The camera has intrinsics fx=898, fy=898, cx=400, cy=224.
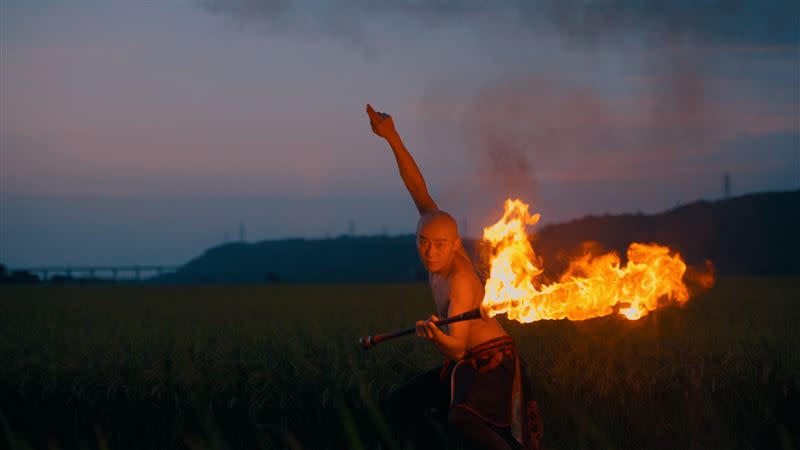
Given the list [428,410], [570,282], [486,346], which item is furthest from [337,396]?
[570,282]

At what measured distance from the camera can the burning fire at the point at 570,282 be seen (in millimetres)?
5316

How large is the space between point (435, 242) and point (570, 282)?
0.87 m

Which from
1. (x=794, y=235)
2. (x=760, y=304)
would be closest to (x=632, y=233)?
(x=794, y=235)

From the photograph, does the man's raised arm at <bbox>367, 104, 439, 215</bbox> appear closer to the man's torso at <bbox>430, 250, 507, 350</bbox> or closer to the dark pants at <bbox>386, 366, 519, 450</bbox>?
the man's torso at <bbox>430, 250, 507, 350</bbox>

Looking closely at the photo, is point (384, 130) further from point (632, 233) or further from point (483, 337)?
point (632, 233)

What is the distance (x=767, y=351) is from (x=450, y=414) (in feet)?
13.7

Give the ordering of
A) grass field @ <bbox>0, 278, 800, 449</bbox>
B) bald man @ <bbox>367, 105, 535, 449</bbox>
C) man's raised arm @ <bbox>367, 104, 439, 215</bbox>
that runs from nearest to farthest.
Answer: bald man @ <bbox>367, 105, 535, 449</bbox>, man's raised arm @ <bbox>367, 104, 439, 215</bbox>, grass field @ <bbox>0, 278, 800, 449</bbox>

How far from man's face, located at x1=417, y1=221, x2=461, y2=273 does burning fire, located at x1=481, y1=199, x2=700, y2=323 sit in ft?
1.01

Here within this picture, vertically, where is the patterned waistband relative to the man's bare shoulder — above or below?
below

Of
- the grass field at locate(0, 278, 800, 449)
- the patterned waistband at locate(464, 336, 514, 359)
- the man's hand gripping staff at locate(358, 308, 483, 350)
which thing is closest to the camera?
the man's hand gripping staff at locate(358, 308, 483, 350)

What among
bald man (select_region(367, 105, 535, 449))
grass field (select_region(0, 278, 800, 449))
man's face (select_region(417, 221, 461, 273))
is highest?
man's face (select_region(417, 221, 461, 273))

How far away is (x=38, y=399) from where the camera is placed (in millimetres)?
7695

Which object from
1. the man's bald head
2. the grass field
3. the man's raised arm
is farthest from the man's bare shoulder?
the grass field

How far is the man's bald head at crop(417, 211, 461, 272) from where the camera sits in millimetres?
5355
